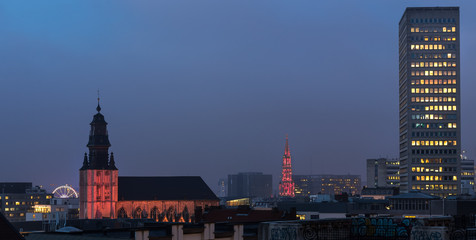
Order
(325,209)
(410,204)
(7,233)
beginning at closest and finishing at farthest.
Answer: (7,233)
(410,204)
(325,209)

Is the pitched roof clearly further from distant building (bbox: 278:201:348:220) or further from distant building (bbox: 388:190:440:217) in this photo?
distant building (bbox: 388:190:440:217)

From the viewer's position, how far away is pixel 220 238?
6022 centimetres

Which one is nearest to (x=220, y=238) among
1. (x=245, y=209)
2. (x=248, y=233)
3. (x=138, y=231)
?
(x=138, y=231)

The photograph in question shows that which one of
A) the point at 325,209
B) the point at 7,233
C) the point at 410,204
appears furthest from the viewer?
the point at 325,209

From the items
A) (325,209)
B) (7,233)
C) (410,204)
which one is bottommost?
(325,209)

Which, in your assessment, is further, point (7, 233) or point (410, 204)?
point (410, 204)

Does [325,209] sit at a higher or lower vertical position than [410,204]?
lower

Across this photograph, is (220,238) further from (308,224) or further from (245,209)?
(245,209)

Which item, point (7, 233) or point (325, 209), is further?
point (325, 209)

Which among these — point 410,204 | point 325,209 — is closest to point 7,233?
point 325,209

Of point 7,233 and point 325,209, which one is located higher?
point 7,233

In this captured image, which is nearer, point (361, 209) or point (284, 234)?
point (284, 234)

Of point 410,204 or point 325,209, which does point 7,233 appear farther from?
point 410,204

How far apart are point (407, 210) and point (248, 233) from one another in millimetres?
98409
